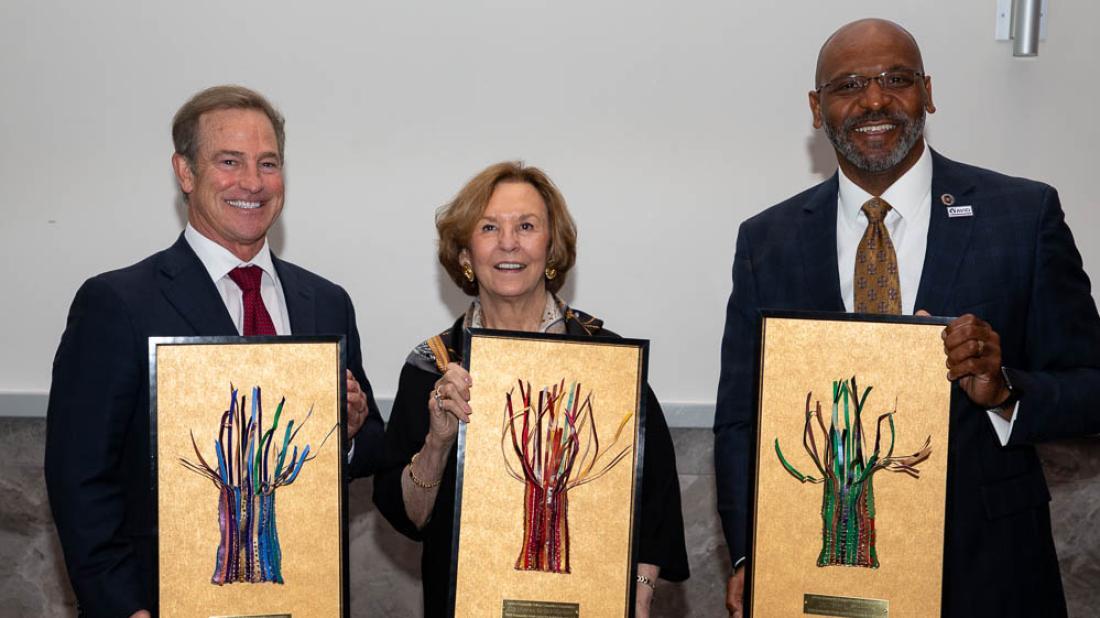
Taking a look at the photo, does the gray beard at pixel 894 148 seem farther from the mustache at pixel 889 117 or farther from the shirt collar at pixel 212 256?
the shirt collar at pixel 212 256

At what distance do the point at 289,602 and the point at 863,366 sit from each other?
130 centimetres

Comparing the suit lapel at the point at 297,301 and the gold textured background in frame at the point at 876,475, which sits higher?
the suit lapel at the point at 297,301

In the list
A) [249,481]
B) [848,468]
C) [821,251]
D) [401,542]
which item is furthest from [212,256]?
[401,542]

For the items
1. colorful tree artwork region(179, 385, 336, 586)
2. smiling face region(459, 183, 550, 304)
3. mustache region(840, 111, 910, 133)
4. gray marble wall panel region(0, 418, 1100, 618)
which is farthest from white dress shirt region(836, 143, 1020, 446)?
gray marble wall panel region(0, 418, 1100, 618)

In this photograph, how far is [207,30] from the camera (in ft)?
13.6

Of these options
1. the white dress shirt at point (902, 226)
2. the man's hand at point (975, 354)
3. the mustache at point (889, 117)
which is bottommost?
the man's hand at point (975, 354)

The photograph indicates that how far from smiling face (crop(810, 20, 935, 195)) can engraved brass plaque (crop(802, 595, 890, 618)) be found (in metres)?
0.95

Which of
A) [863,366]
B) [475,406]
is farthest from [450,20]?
[863,366]

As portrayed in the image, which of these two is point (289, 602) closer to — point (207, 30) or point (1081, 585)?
point (207, 30)

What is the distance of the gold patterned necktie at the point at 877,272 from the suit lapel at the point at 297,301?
4.36ft

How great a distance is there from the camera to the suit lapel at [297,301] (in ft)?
9.11

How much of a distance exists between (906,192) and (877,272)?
0.75 feet

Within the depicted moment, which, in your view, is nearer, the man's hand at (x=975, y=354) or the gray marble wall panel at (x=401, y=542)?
the man's hand at (x=975, y=354)

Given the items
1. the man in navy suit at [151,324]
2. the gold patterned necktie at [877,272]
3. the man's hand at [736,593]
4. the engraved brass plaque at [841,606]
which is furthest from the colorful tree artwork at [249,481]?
the gold patterned necktie at [877,272]
